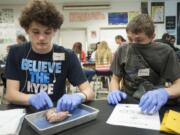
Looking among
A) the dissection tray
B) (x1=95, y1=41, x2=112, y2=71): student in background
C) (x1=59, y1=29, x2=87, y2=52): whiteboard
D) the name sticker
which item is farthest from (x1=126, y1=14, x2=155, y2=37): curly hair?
(x1=59, y1=29, x2=87, y2=52): whiteboard

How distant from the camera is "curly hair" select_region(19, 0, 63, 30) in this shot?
53.0 inches

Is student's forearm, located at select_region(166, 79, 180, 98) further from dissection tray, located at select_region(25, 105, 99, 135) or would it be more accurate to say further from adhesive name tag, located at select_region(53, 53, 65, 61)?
adhesive name tag, located at select_region(53, 53, 65, 61)

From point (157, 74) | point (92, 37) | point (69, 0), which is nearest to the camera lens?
point (157, 74)

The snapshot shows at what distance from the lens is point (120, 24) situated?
7746mm

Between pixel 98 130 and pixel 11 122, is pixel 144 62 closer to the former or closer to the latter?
pixel 98 130

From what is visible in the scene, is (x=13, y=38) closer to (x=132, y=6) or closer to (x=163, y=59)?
(x=132, y=6)

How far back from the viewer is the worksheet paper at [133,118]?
936 millimetres

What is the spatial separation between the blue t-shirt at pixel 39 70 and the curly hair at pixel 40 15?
0.58 ft

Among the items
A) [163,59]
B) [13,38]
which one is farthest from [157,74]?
[13,38]

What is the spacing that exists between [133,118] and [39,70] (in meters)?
0.71

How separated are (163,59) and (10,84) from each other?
3.14 ft

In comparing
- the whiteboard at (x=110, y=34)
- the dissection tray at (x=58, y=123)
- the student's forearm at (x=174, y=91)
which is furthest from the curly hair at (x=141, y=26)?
the whiteboard at (x=110, y=34)

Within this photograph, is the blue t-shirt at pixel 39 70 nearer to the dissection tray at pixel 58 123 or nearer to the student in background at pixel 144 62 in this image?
the student in background at pixel 144 62

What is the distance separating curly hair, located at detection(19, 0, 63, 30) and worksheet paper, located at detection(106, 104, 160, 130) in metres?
0.62
